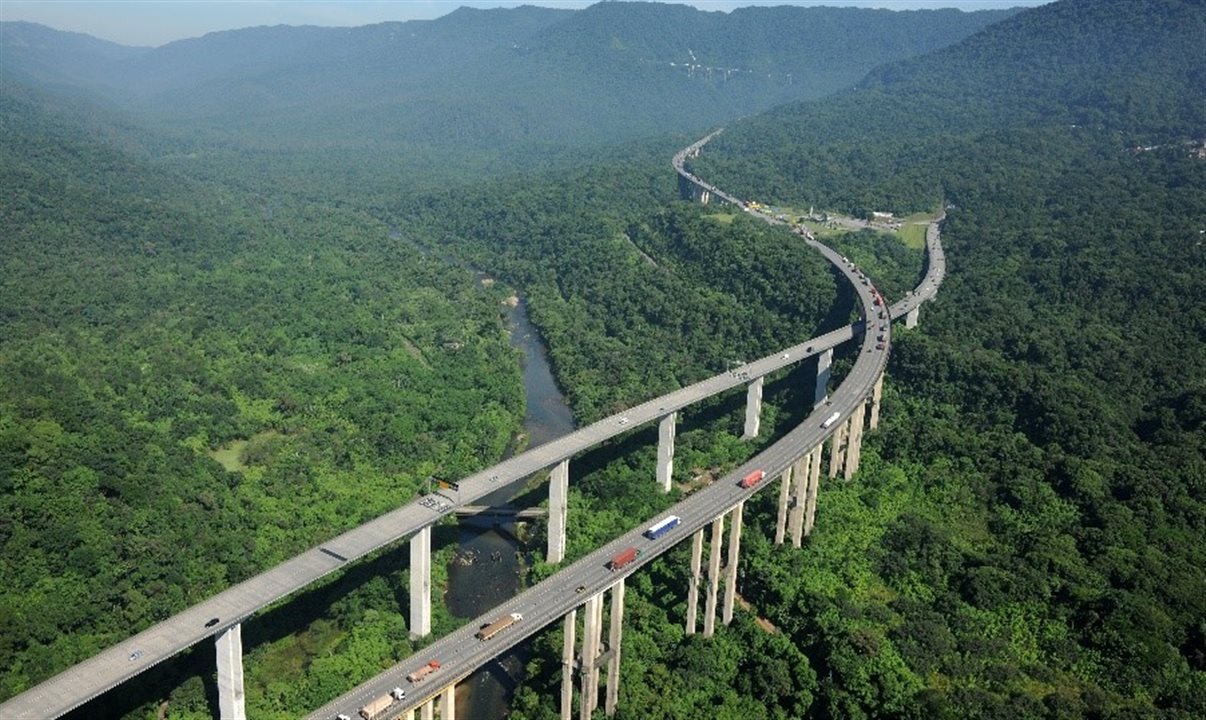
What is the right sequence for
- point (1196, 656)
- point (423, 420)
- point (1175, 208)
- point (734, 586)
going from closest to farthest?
point (1196, 656) < point (734, 586) < point (423, 420) < point (1175, 208)

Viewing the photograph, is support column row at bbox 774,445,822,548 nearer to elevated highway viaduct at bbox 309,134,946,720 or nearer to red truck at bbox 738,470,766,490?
elevated highway viaduct at bbox 309,134,946,720

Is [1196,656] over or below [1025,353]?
below

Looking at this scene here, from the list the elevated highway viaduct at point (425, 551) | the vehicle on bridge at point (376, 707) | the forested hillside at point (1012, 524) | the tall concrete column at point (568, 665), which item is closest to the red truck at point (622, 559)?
the elevated highway viaduct at point (425, 551)

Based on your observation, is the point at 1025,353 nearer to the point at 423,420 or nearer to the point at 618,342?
the point at 618,342

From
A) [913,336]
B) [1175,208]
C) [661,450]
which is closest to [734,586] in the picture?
[661,450]

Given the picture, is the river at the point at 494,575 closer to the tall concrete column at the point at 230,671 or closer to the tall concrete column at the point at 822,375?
the tall concrete column at the point at 230,671

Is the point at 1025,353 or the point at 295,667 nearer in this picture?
the point at 295,667

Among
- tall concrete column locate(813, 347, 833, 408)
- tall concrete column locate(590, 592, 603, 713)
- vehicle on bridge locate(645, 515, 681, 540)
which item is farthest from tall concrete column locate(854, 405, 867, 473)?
tall concrete column locate(590, 592, 603, 713)
